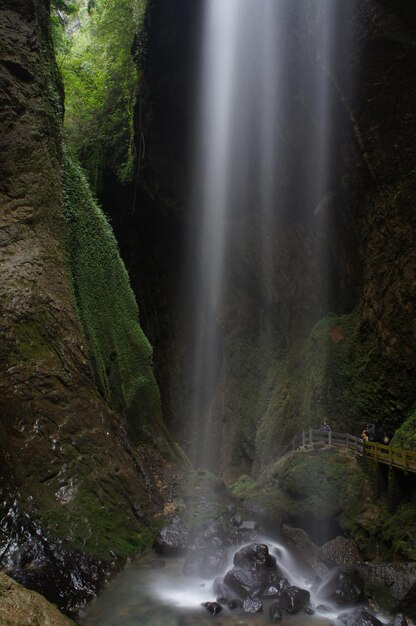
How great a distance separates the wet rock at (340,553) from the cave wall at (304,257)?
3.26m

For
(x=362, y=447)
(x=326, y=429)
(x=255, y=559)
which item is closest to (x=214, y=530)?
(x=255, y=559)

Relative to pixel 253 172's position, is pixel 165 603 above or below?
below

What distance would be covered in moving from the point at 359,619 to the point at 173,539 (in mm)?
3848

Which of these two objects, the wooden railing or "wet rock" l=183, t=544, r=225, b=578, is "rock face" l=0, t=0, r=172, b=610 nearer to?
"wet rock" l=183, t=544, r=225, b=578

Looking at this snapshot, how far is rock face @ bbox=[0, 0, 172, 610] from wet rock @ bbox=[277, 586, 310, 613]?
2.90 meters

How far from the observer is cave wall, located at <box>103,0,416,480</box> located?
1300 centimetres

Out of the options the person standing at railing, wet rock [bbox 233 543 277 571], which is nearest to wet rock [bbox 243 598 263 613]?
wet rock [bbox 233 543 277 571]

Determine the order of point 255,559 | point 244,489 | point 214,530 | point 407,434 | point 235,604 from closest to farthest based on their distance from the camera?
point 235,604 → point 255,559 → point 214,530 → point 407,434 → point 244,489

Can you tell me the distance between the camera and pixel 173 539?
9398 mm

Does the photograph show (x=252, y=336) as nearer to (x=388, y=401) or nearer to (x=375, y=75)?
(x=388, y=401)

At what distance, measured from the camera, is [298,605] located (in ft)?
24.7

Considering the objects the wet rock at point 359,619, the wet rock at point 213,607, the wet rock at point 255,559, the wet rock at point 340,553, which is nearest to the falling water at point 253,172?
the wet rock at point 340,553

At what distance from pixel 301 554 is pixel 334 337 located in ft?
25.9

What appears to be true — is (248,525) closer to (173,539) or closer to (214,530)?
(214,530)
